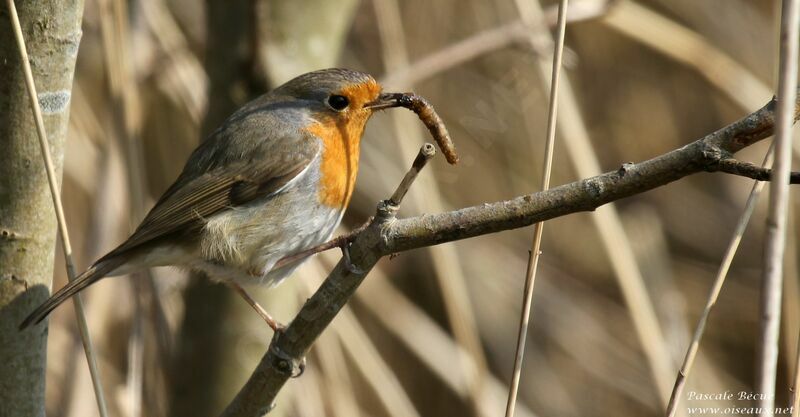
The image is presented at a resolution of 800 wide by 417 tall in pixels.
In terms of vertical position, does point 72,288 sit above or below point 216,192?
below

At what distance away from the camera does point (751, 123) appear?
1.33 meters

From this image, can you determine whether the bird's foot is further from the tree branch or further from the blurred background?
the blurred background

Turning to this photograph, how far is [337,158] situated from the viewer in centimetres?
268

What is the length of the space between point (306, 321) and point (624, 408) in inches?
136

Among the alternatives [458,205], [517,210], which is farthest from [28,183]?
[458,205]

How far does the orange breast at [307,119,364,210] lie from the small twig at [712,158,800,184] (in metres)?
1.50

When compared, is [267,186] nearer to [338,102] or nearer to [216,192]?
[216,192]

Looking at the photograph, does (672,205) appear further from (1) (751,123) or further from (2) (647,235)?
(1) (751,123)

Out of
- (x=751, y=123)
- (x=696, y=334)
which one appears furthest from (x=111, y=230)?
(x=751, y=123)

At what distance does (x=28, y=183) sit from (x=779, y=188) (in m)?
1.35

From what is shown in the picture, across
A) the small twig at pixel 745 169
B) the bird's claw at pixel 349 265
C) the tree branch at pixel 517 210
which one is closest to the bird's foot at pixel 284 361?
the tree branch at pixel 517 210

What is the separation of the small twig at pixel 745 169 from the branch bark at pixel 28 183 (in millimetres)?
1209

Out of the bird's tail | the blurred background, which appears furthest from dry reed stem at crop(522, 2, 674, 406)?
the bird's tail

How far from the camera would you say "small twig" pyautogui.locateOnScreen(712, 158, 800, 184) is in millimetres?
1293
